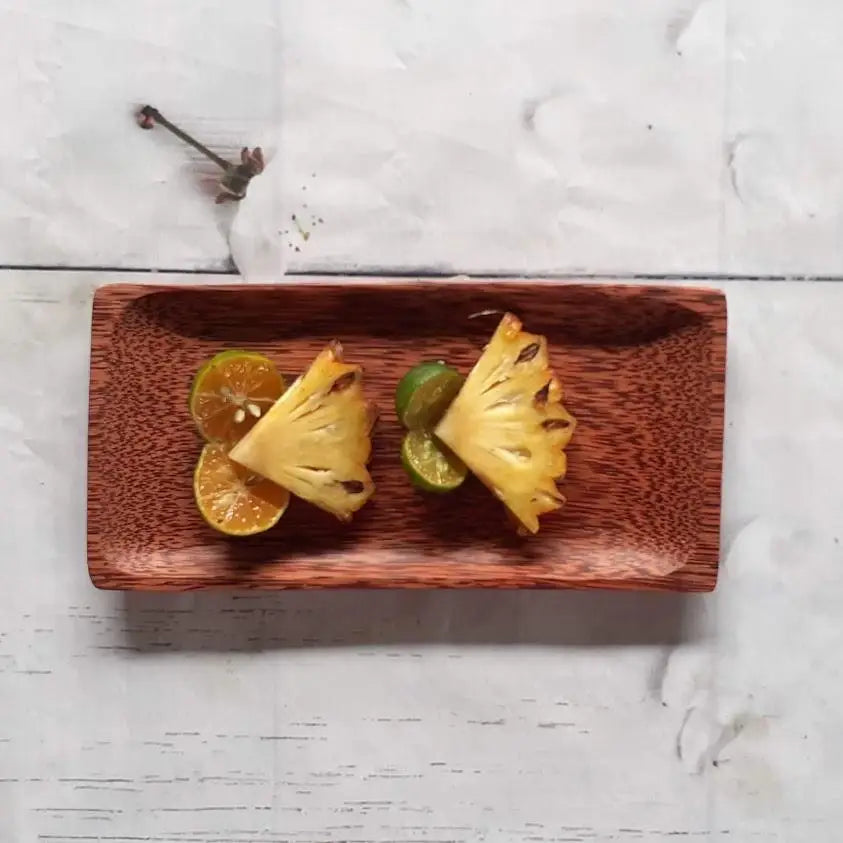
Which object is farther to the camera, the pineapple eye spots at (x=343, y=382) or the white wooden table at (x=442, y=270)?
the white wooden table at (x=442, y=270)

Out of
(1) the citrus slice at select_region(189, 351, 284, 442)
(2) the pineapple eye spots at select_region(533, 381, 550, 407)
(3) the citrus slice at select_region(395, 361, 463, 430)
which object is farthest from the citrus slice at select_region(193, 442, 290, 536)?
(2) the pineapple eye spots at select_region(533, 381, 550, 407)

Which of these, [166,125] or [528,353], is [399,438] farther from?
[166,125]

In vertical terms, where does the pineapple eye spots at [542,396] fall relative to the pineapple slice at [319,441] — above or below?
above

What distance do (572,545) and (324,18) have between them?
1.90 ft

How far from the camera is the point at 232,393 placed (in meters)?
0.86

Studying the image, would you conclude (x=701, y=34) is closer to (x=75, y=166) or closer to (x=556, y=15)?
(x=556, y=15)

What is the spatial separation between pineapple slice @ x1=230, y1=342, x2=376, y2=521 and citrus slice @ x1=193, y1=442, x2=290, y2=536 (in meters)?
0.03

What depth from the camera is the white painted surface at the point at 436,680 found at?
0.98 m

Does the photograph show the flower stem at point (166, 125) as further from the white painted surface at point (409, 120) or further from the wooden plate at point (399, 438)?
the wooden plate at point (399, 438)

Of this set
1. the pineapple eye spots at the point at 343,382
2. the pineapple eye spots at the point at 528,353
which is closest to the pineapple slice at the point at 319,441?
the pineapple eye spots at the point at 343,382

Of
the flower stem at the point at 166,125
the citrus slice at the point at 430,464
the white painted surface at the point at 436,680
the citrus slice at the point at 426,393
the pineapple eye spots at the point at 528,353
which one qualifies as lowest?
the white painted surface at the point at 436,680

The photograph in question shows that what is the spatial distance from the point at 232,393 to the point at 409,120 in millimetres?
334

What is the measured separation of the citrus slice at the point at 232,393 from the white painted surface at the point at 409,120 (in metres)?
0.15

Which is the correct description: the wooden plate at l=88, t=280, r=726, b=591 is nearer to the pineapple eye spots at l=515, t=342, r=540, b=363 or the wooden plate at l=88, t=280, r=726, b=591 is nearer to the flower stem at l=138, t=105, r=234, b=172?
the pineapple eye spots at l=515, t=342, r=540, b=363
